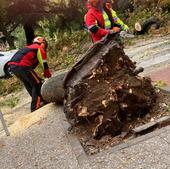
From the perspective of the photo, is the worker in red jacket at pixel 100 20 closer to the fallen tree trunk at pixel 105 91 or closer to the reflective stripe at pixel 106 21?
the reflective stripe at pixel 106 21

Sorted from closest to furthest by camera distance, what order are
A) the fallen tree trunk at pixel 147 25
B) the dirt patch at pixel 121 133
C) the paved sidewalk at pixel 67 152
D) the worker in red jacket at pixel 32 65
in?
the paved sidewalk at pixel 67 152, the dirt patch at pixel 121 133, the worker in red jacket at pixel 32 65, the fallen tree trunk at pixel 147 25

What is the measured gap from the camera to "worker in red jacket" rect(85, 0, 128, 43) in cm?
722

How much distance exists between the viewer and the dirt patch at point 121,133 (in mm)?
5398

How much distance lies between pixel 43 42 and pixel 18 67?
2.47 ft

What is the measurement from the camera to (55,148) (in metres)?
Result: 5.71

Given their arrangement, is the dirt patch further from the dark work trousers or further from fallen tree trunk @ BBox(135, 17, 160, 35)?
fallen tree trunk @ BBox(135, 17, 160, 35)

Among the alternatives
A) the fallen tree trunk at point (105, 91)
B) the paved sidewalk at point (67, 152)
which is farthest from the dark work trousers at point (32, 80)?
the fallen tree trunk at point (105, 91)

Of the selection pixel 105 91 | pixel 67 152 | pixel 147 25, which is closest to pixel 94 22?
pixel 105 91

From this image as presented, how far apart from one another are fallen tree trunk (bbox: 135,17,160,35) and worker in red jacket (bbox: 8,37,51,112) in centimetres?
851

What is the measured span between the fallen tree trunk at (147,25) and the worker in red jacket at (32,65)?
8.51m

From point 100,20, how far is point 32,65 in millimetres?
2213

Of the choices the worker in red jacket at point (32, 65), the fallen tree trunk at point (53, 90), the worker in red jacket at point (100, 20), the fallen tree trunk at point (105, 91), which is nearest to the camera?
the fallen tree trunk at point (105, 91)

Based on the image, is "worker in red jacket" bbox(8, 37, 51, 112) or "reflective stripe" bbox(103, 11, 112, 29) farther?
"worker in red jacket" bbox(8, 37, 51, 112)

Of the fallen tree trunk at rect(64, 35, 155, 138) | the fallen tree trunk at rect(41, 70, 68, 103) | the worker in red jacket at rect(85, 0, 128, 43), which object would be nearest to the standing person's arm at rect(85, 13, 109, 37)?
the worker in red jacket at rect(85, 0, 128, 43)
